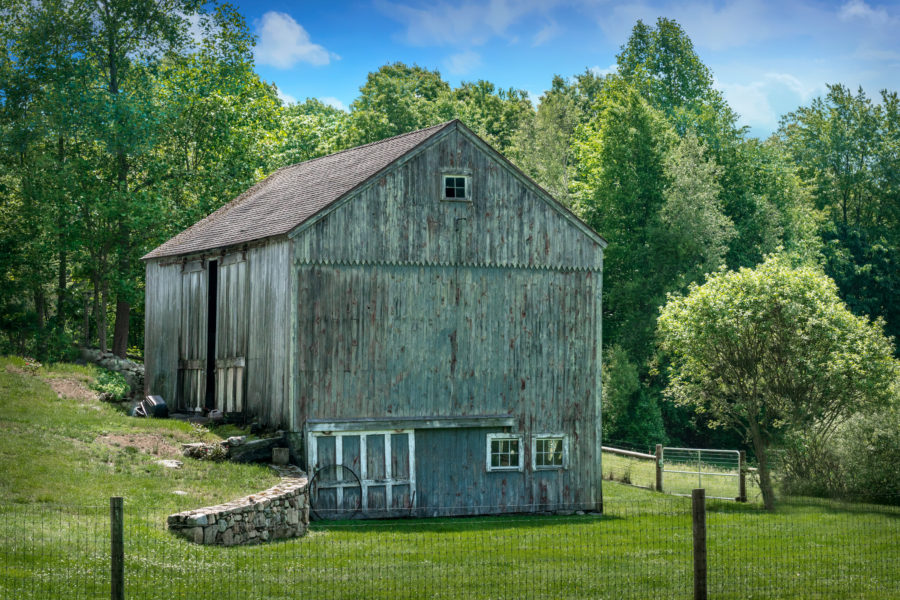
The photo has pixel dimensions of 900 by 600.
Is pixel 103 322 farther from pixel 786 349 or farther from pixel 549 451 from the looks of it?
pixel 786 349

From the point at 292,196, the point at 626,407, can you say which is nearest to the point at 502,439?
the point at 292,196

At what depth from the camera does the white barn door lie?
25406mm

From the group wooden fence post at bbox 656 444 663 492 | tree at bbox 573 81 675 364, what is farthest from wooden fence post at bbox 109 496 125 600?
tree at bbox 573 81 675 364

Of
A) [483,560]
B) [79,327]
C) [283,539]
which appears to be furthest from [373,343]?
[79,327]

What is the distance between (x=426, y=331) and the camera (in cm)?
2711

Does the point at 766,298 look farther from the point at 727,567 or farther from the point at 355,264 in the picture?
the point at 727,567

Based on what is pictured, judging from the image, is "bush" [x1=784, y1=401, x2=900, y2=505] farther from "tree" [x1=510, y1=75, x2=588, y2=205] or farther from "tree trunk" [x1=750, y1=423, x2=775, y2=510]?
"tree" [x1=510, y1=75, x2=588, y2=205]

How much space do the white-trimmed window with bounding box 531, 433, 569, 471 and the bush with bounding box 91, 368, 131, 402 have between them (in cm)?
1416

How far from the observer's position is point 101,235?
43.5 metres

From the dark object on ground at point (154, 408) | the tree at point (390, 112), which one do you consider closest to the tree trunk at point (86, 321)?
the tree at point (390, 112)

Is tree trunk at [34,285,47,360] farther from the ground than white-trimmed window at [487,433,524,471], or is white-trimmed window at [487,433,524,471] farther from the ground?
tree trunk at [34,285,47,360]

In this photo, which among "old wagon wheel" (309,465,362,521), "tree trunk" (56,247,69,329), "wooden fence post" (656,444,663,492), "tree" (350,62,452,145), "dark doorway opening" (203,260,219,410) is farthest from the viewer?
"tree" (350,62,452,145)

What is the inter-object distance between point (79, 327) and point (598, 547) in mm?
40509

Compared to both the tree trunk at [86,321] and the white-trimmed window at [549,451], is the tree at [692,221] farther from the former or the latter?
the tree trunk at [86,321]
